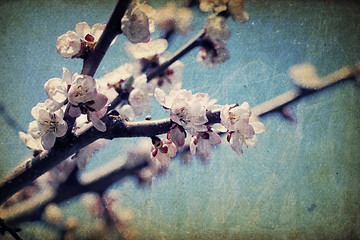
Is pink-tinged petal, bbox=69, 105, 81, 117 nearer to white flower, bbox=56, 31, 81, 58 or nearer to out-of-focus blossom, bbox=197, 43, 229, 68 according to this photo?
white flower, bbox=56, 31, 81, 58

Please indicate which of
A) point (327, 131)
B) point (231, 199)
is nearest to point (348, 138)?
point (327, 131)

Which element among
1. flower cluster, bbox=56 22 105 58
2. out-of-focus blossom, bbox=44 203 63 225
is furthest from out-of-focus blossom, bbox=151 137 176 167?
out-of-focus blossom, bbox=44 203 63 225

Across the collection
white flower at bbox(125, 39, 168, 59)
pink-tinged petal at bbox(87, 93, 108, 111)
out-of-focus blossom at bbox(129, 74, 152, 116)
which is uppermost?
pink-tinged petal at bbox(87, 93, 108, 111)

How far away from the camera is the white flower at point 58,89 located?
49 centimetres

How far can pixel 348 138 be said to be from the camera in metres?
0.90

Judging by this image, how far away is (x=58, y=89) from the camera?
497mm

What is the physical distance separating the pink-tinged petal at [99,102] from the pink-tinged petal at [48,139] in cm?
12

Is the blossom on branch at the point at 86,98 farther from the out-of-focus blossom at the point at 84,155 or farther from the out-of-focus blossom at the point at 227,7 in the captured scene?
the out-of-focus blossom at the point at 227,7

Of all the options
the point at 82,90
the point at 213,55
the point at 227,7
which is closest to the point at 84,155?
the point at 82,90

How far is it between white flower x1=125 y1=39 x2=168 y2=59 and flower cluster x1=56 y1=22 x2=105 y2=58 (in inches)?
7.6

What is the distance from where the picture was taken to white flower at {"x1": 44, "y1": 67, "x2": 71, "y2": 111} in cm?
49

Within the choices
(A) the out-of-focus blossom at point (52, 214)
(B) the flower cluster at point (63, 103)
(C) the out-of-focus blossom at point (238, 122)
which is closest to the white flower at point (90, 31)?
(B) the flower cluster at point (63, 103)

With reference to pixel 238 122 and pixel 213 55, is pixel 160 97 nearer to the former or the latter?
pixel 238 122

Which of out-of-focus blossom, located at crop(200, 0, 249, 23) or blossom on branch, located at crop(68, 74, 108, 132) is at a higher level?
blossom on branch, located at crop(68, 74, 108, 132)
